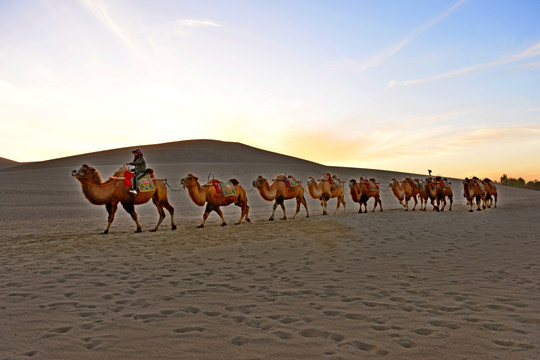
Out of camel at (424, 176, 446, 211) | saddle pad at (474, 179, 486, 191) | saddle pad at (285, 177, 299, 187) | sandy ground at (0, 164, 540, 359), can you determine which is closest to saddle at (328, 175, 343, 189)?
saddle pad at (285, 177, 299, 187)

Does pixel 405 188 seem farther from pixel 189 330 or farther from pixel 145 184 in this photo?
pixel 189 330

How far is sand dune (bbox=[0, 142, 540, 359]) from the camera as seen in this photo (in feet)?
11.3

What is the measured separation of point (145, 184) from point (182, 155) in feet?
199

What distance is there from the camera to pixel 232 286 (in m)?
5.60

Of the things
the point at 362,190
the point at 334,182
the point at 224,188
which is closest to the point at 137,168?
the point at 224,188

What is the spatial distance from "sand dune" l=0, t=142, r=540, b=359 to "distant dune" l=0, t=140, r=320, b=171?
195ft

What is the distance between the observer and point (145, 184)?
1286cm

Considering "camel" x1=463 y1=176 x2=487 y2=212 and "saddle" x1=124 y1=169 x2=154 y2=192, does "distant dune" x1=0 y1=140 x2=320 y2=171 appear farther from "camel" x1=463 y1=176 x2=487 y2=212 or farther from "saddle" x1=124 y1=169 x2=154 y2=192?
"saddle" x1=124 y1=169 x2=154 y2=192

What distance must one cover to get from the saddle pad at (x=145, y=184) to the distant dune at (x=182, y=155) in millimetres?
53983

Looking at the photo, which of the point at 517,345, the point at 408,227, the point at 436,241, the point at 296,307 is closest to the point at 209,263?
the point at 296,307

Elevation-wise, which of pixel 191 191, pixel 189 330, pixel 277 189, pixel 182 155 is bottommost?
pixel 189 330

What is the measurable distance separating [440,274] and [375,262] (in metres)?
1.31

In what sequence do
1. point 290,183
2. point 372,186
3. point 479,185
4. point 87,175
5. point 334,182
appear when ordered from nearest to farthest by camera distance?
1. point 87,175
2. point 290,183
3. point 334,182
4. point 372,186
5. point 479,185

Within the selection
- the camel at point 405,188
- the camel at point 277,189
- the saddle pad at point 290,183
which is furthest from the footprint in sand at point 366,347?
the camel at point 405,188
